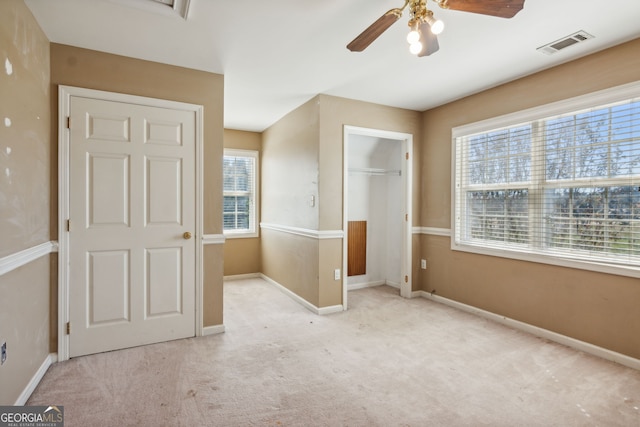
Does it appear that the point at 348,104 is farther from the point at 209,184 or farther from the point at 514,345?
the point at 514,345

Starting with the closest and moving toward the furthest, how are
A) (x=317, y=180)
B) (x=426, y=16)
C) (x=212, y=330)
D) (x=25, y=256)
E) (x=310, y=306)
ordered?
(x=426, y=16) < (x=25, y=256) < (x=212, y=330) < (x=317, y=180) < (x=310, y=306)

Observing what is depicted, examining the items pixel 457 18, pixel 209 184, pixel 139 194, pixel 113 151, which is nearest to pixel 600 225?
pixel 457 18

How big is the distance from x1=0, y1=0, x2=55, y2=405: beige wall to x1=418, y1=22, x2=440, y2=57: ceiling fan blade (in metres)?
2.27

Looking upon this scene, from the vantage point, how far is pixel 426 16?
175cm

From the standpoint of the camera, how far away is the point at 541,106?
302cm

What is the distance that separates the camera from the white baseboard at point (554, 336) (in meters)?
2.50

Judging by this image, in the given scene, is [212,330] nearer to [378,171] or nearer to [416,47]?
[416,47]

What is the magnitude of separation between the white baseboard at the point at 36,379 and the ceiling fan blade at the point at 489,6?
3.27 metres

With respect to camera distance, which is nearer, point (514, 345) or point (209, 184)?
point (514, 345)

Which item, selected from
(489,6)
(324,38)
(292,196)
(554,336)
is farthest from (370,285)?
(489,6)

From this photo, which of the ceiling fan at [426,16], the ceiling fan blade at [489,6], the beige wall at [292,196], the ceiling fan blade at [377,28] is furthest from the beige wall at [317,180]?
the ceiling fan blade at [489,6]

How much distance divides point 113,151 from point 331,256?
237 cm

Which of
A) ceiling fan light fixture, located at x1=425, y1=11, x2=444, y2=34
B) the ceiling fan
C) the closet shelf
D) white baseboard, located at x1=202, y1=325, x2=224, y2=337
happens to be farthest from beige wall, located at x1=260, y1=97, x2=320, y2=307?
ceiling fan light fixture, located at x1=425, y1=11, x2=444, y2=34

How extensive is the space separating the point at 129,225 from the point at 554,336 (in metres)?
3.89
